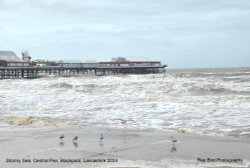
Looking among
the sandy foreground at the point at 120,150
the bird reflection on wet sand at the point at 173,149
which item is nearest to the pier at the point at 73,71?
the sandy foreground at the point at 120,150

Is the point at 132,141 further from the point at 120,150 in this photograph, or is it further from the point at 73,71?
the point at 73,71

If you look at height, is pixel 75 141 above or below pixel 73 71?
above

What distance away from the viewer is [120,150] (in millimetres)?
7617

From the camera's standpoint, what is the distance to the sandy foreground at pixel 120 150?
21.3 ft

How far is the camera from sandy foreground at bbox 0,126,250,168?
6492 mm

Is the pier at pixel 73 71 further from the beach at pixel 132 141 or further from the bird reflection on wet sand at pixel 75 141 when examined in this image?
the bird reflection on wet sand at pixel 75 141

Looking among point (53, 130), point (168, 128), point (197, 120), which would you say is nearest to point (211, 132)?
point (168, 128)

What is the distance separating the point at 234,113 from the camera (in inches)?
564

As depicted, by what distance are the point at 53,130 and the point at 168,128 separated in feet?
9.44

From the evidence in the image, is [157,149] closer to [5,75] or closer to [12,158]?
[12,158]

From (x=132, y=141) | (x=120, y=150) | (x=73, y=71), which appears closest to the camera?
(x=120, y=150)

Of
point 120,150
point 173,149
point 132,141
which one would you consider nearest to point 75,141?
point 132,141

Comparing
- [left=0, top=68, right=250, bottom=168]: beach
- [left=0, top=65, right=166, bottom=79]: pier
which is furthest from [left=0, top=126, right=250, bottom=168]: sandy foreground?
[left=0, top=65, right=166, bottom=79]: pier

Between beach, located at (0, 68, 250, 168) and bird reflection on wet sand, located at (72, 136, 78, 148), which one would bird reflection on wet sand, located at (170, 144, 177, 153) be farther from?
bird reflection on wet sand, located at (72, 136, 78, 148)
